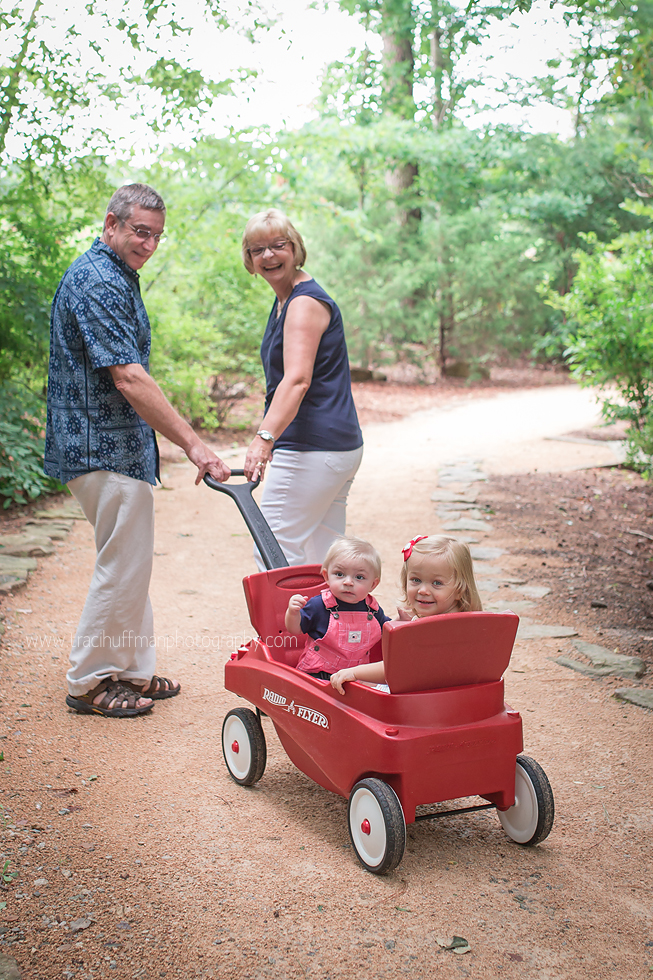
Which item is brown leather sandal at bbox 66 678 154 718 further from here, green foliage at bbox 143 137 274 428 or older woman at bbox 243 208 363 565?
green foliage at bbox 143 137 274 428

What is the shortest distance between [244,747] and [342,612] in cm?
61

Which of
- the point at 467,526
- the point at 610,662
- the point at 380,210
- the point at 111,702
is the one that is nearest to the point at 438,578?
the point at 111,702

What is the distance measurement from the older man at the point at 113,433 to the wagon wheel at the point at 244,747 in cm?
65

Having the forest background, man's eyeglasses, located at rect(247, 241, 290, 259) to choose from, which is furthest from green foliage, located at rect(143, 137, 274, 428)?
man's eyeglasses, located at rect(247, 241, 290, 259)

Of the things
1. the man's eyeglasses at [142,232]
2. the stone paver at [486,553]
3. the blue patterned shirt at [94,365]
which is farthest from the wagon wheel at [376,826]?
the stone paver at [486,553]

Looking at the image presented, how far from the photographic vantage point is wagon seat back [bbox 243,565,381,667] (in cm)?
278

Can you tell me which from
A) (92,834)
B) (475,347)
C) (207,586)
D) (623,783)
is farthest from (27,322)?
(475,347)

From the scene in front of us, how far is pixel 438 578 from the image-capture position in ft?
7.86

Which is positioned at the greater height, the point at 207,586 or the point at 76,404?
the point at 76,404

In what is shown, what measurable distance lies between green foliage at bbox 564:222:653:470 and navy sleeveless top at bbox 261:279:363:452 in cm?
499

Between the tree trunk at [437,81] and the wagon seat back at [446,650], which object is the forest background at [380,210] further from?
the wagon seat back at [446,650]

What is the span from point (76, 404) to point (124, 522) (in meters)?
0.50

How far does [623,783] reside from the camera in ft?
9.26

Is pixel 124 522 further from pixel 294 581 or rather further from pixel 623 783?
pixel 623 783
